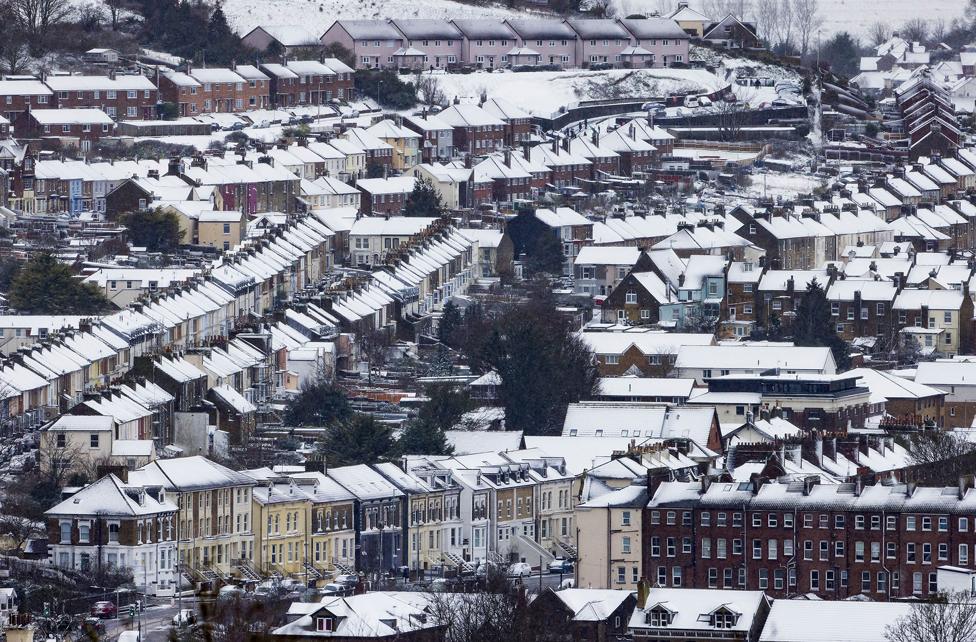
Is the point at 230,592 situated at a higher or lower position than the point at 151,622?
higher

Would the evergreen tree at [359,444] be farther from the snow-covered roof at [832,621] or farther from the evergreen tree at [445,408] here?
the snow-covered roof at [832,621]

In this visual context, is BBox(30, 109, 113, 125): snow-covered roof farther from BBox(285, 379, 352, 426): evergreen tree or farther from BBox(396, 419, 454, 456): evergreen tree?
BBox(396, 419, 454, 456): evergreen tree

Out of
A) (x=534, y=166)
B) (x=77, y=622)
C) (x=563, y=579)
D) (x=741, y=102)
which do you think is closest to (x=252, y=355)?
(x=563, y=579)

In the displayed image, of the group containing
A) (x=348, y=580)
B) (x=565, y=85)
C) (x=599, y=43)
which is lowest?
(x=348, y=580)

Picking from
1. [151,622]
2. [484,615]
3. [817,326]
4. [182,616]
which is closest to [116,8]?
[817,326]

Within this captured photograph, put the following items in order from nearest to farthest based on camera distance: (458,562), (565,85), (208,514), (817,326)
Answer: (208,514), (458,562), (817,326), (565,85)

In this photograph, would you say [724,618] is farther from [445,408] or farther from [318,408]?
[318,408]

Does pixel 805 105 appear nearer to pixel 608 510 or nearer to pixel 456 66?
pixel 456 66

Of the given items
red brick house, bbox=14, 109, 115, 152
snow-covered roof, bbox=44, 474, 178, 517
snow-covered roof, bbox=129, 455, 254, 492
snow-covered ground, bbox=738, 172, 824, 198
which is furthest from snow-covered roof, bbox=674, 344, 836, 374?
snow-covered ground, bbox=738, 172, 824, 198
